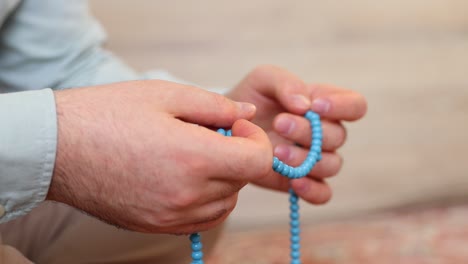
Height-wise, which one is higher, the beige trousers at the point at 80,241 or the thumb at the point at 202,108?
the thumb at the point at 202,108

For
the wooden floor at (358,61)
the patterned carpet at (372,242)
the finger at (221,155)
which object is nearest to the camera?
the finger at (221,155)

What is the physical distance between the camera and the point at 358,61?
1.37m

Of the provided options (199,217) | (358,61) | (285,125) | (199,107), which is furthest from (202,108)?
(358,61)

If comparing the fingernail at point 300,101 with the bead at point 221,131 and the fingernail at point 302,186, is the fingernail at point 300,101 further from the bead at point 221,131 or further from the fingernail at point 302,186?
the bead at point 221,131

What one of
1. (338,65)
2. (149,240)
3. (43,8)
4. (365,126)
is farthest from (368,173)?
(43,8)

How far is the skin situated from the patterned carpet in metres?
0.57

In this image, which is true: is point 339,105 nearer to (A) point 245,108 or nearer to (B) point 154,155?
(A) point 245,108

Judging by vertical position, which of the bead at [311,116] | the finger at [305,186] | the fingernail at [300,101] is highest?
the fingernail at [300,101]

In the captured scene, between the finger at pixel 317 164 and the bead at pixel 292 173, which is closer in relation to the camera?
the bead at pixel 292 173

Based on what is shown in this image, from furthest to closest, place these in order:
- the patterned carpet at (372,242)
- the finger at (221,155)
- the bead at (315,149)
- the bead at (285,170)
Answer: the patterned carpet at (372,242) → the bead at (315,149) → the bead at (285,170) → the finger at (221,155)

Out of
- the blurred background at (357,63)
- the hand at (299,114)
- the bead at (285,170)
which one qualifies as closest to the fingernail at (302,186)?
the hand at (299,114)

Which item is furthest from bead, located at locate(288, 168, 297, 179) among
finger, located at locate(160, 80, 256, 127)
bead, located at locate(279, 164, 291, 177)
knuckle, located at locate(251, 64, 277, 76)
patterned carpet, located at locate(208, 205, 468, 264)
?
patterned carpet, located at locate(208, 205, 468, 264)

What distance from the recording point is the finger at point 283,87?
78cm

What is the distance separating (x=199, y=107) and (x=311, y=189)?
35cm
